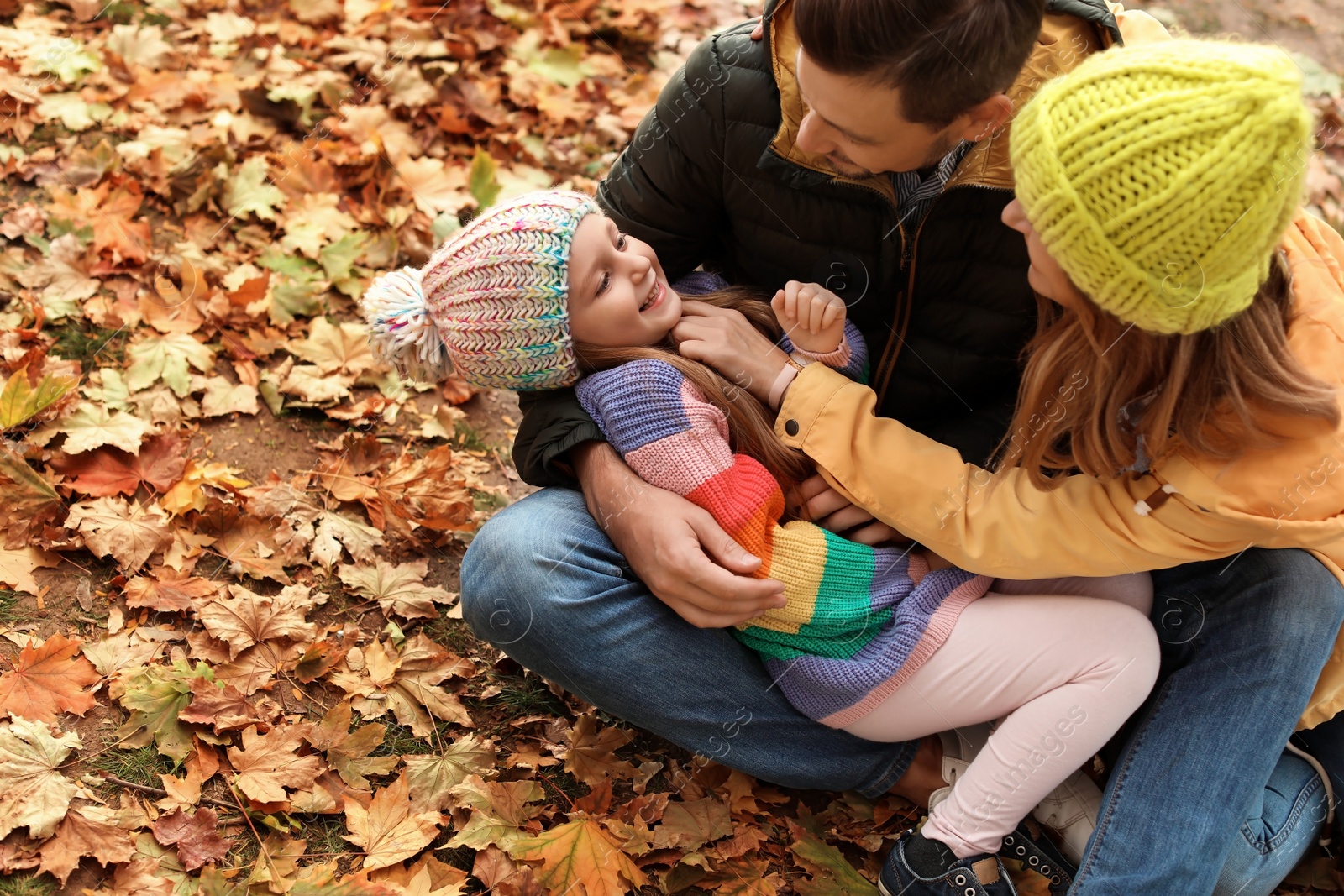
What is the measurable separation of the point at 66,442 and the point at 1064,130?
2.28 m

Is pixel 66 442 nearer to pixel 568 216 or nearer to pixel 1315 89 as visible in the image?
pixel 568 216

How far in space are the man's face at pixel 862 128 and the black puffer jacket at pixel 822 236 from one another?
0.52 ft

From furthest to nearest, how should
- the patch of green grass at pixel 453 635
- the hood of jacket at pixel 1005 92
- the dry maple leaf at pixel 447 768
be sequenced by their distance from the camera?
the patch of green grass at pixel 453 635 → the dry maple leaf at pixel 447 768 → the hood of jacket at pixel 1005 92

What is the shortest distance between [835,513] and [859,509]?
0.17 feet

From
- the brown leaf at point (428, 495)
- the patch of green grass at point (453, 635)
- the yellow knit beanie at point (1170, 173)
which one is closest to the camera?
the yellow knit beanie at point (1170, 173)

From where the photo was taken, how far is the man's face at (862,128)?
187cm

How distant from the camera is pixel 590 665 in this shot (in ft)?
7.01

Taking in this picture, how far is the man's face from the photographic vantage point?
1.87 metres

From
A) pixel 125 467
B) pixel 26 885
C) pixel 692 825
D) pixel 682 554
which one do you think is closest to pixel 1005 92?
pixel 682 554

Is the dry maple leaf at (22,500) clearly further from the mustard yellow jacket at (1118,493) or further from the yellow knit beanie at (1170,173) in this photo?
the yellow knit beanie at (1170,173)

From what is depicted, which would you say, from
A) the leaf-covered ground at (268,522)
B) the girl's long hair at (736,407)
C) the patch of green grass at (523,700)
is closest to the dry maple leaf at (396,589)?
the leaf-covered ground at (268,522)

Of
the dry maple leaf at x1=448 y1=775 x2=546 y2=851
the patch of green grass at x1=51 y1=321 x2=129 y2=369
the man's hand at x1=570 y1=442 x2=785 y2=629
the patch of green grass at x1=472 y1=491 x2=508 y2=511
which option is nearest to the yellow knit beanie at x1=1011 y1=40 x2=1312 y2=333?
the man's hand at x1=570 y1=442 x2=785 y2=629

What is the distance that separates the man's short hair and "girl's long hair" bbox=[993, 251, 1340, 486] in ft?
1.40

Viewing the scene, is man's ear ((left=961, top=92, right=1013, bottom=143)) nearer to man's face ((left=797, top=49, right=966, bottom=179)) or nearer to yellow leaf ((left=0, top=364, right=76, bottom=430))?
man's face ((left=797, top=49, right=966, bottom=179))
